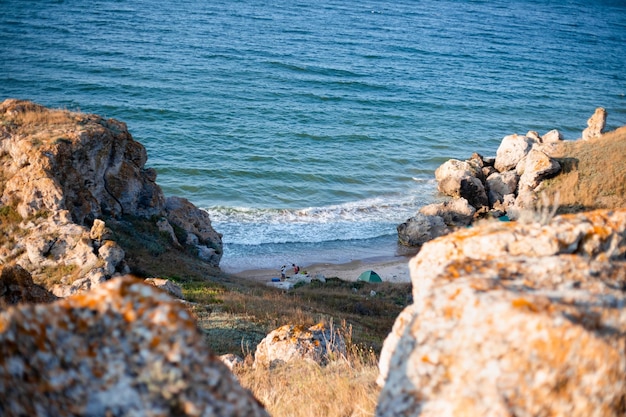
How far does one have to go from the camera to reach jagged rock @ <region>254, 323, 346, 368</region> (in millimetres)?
10617

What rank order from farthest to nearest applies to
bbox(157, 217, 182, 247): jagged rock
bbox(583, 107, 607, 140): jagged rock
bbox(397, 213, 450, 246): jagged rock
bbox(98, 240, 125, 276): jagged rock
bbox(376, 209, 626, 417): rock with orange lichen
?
1. bbox(583, 107, 607, 140): jagged rock
2. bbox(397, 213, 450, 246): jagged rock
3. bbox(157, 217, 182, 247): jagged rock
4. bbox(98, 240, 125, 276): jagged rock
5. bbox(376, 209, 626, 417): rock with orange lichen

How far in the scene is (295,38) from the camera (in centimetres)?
8669

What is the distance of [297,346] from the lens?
11109 millimetres

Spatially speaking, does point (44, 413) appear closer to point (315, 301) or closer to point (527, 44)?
point (315, 301)

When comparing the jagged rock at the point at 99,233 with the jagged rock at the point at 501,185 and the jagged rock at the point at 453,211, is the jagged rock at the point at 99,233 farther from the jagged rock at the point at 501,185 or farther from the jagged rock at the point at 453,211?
the jagged rock at the point at 501,185

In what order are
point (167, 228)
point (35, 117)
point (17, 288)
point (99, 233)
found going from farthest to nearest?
point (167, 228) < point (35, 117) < point (99, 233) < point (17, 288)

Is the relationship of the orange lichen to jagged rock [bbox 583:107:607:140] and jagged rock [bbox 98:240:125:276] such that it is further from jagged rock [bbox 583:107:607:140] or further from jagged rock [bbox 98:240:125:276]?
jagged rock [bbox 583:107:607:140]

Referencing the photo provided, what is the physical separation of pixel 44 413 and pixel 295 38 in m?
88.0

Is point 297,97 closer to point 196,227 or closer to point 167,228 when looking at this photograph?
point 196,227

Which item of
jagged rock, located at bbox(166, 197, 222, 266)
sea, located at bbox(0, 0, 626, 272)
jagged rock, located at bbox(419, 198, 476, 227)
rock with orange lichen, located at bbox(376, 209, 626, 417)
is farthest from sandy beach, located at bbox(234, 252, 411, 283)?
rock with orange lichen, located at bbox(376, 209, 626, 417)

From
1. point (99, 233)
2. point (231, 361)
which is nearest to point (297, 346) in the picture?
point (231, 361)

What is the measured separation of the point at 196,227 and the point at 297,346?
18.0 meters

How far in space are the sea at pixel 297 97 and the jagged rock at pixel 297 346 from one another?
22.0 meters

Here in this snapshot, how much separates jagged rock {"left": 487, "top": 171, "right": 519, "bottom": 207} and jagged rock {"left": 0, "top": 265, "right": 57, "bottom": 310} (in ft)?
121
